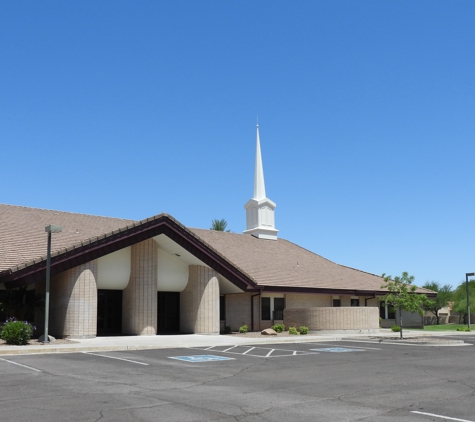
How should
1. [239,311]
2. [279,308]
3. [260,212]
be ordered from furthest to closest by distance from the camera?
[260,212] → [279,308] → [239,311]

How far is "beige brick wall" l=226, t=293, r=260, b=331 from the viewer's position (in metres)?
32.9

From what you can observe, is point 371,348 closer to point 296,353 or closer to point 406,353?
point 406,353

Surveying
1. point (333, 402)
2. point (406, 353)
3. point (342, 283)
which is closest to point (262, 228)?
point (342, 283)

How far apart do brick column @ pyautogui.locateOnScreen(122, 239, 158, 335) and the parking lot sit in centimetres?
883

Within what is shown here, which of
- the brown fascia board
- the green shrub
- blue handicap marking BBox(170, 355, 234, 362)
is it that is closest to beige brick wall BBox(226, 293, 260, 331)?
the brown fascia board

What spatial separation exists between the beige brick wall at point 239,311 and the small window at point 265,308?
2.03 ft

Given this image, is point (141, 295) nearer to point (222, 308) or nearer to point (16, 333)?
point (222, 308)

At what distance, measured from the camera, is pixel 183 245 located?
2830cm

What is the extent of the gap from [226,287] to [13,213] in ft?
38.7

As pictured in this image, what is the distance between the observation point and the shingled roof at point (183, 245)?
25.0m

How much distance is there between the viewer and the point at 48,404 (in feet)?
30.1

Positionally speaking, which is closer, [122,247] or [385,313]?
[122,247]

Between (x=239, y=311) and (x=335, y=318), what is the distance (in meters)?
5.46

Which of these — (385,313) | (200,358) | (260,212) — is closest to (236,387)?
(200,358)
